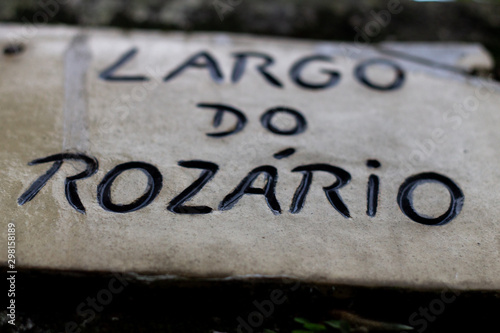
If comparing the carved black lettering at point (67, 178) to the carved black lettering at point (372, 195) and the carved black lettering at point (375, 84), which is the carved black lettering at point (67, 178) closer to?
the carved black lettering at point (372, 195)

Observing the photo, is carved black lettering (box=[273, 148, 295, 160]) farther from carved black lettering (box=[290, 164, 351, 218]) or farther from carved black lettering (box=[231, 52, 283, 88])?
carved black lettering (box=[231, 52, 283, 88])

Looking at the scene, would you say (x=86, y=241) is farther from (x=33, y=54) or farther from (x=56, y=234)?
(x=33, y=54)

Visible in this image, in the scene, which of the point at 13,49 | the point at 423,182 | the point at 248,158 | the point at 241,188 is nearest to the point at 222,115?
the point at 248,158

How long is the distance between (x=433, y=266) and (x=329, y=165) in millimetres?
388

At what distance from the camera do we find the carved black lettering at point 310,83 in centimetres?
158

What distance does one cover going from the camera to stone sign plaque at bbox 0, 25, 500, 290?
1.10 meters

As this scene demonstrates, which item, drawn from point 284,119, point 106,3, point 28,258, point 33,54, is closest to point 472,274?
point 284,119

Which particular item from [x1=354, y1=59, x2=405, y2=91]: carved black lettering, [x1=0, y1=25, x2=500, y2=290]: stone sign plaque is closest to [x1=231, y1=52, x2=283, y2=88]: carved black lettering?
[x1=0, y1=25, x2=500, y2=290]: stone sign plaque

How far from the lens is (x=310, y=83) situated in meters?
1.58

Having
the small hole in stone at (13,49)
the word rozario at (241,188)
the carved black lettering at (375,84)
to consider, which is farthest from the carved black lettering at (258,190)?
the small hole in stone at (13,49)

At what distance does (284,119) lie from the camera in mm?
1449

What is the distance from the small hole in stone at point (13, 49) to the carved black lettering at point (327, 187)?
1.07 m

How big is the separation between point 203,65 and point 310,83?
0.38 meters

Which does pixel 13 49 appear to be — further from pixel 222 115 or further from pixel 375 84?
pixel 375 84
